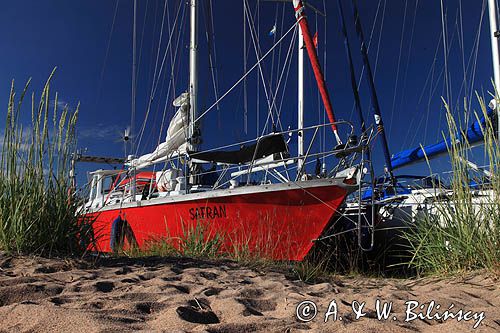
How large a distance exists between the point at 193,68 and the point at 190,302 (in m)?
9.18

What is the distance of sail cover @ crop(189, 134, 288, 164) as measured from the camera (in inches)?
275

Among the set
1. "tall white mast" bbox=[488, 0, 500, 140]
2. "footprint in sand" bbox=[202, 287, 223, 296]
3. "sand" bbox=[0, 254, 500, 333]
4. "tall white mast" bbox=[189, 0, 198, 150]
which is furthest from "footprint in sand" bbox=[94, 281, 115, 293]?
"tall white mast" bbox=[488, 0, 500, 140]

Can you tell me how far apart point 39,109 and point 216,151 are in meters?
4.02

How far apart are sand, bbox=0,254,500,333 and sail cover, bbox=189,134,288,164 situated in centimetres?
375

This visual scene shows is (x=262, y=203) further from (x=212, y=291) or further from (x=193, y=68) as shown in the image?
(x=193, y=68)

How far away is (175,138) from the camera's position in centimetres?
1015

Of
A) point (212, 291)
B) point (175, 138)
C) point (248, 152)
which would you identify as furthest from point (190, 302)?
point (175, 138)

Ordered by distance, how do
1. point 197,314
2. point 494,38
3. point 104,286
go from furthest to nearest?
1. point 494,38
2. point 104,286
3. point 197,314

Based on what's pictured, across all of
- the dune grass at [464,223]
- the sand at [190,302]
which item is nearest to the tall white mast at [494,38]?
the dune grass at [464,223]

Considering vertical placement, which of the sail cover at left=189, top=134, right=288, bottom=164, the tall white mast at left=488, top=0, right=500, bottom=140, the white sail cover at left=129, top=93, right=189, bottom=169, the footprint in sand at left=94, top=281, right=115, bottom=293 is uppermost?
the tall white mast at left=488, top=0, right=500, bottom=140

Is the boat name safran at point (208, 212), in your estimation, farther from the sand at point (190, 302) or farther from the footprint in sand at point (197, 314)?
the footprint in sand at point (197, 314)

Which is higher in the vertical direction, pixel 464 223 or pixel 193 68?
pixel 193 68

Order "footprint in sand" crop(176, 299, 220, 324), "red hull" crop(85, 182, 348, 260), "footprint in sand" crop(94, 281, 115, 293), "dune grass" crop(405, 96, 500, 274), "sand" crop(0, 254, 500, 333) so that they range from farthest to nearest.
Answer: "red hull" crop(85, 182, 348, 260), "dune grass" crop(405, 96, 500, 274), "footprint in sand" crop(94, 281, 115, 293), "footprint in sand" crop(176, 299, 220, 324), "sand" crop(0, 254, 500, 333)

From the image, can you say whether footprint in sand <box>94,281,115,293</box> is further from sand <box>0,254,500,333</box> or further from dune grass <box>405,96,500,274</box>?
dune grass <box>405,96,500,274</box>
